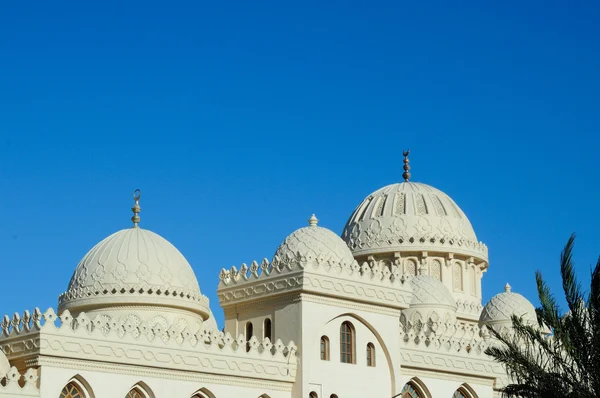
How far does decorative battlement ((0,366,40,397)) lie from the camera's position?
27.1 meters

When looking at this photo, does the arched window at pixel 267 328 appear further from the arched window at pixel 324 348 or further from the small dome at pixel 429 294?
the small dome at pixel 429 294

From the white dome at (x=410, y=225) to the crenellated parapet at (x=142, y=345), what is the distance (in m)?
15.8

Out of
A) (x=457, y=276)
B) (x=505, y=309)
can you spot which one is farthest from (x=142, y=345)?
(x=457, y=276)

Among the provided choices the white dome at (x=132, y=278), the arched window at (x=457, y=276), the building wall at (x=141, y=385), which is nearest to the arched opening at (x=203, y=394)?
the building wall at (x=141, y=385)

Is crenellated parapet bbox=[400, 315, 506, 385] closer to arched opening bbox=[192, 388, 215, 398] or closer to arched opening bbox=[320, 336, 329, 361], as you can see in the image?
arched opening bbox=[320, 336, 329, 361]

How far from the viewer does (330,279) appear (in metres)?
33.6

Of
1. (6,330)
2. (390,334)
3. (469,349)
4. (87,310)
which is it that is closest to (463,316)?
(469,349)

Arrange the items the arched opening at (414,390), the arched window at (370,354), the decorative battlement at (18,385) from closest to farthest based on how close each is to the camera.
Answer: the decorative battlement at (18,385) < the arched window at (370,354) < the arched opening at (414,390)

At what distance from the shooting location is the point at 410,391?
36.2 m

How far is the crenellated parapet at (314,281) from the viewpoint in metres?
33.2

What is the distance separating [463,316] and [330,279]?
49.2 ft

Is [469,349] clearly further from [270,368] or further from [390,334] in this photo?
[270,368]

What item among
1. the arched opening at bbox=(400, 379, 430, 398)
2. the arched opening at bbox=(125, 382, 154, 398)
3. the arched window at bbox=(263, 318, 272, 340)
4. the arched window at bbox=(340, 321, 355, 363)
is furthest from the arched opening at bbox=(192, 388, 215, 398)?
the arched opening at bbox=(400, 379, 430, 398)

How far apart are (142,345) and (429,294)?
15.7 metres
